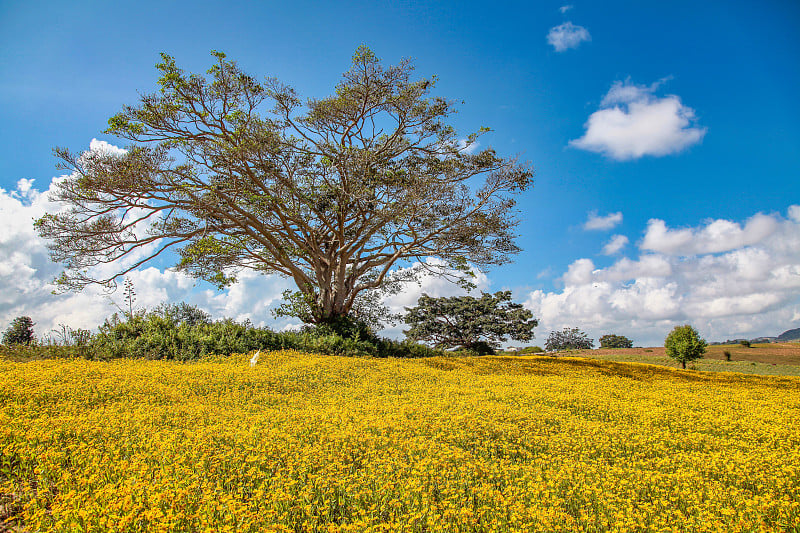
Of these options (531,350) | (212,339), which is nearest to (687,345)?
(531,350)

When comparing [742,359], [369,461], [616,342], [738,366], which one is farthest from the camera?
[616,342]

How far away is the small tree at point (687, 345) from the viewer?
2650 centimetres

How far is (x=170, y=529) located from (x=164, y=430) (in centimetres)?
227

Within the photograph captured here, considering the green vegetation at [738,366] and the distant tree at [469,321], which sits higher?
the distant tree at [469,321]

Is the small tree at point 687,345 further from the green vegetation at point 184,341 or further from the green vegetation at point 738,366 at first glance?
the green vegetation at point 184,341

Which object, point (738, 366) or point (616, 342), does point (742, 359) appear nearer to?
point (738, 366)

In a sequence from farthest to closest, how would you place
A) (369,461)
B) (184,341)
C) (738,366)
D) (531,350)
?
1. (531,350)
2. (738,366)
3. (184,341)
4. (369,461)

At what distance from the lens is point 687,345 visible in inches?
1040

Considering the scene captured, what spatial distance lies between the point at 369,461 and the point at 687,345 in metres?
28.4

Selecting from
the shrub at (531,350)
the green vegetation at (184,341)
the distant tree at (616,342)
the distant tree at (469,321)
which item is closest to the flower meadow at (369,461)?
the green vegetation at (184,341)

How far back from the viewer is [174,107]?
1484cm

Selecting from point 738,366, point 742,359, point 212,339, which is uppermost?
point 212,339

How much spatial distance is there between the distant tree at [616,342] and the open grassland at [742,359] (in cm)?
1910

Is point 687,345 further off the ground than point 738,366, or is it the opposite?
point 687,345
